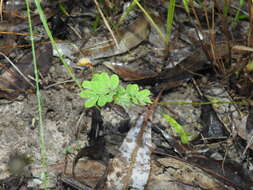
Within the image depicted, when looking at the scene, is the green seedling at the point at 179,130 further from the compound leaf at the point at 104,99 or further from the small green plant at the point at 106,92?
the compound leaf at the point at 104,99

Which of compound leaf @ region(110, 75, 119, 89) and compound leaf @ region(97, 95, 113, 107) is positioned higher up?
compound leaf @ region(110, 75, 119, 89)

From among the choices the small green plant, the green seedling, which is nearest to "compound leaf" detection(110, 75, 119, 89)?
the small green plant

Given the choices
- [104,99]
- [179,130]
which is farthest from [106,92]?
[179,130]

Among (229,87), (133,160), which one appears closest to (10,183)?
(133,160)

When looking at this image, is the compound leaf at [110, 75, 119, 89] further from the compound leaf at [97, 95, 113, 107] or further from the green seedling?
the green seedling

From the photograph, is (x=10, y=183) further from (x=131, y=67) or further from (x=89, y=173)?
(x=131, y=67)

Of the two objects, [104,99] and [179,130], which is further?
[179,130]

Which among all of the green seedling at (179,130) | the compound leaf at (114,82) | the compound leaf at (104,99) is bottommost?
the green seedling at (179,130)

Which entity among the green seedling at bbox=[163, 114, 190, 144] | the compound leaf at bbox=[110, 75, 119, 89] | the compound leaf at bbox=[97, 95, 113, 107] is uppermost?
the compound leaf at bbox=[110, 75, 119, 89]

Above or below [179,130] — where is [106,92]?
above

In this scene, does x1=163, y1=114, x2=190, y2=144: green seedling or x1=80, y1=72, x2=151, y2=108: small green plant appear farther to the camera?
x1=163, y1=114, x2=190, y2=144: green seedling

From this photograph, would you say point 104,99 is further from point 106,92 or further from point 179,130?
point 179,130

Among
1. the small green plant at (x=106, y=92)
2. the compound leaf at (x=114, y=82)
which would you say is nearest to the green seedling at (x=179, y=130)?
the small green plant at (x=106, y=92)
